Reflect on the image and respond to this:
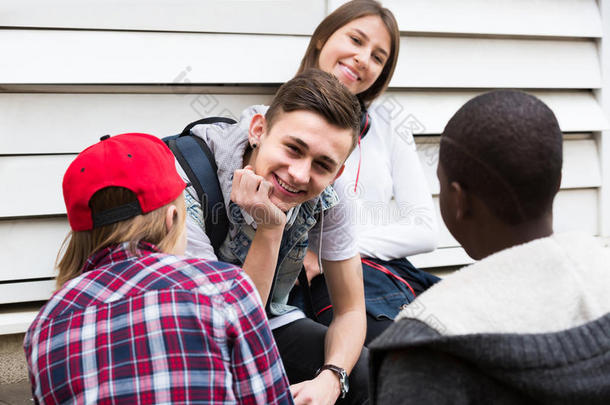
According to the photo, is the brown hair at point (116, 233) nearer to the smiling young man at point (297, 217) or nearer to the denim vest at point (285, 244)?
the smiling young man at point (297, 217)

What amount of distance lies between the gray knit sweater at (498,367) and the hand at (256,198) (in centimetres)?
73

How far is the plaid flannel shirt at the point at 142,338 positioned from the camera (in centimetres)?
107

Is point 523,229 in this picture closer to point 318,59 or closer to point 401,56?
point 318,59

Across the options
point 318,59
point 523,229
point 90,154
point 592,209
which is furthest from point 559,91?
point 90,154

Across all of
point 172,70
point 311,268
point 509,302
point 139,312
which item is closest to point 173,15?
point 172,70

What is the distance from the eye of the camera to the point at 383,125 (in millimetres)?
2518

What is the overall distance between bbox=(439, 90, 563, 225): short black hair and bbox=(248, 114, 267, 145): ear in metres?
0.86

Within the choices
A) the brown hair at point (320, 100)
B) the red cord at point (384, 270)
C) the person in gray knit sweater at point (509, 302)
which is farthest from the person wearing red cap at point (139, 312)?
the red cord at point (384, 270)

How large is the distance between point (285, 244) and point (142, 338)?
82 centimetres

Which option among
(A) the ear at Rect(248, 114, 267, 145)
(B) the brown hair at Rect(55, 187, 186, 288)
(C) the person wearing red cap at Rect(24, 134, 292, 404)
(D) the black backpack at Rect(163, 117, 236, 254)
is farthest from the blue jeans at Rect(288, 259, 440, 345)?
(B) the brown hair at Rect(55, 187, 186, 288)

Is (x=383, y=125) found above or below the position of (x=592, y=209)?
above

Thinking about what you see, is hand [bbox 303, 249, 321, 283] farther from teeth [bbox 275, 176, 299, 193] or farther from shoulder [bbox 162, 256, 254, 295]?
shoulder [bbox 162, 256, 254, 295]

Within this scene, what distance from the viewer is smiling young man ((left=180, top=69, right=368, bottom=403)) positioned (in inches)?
64.9

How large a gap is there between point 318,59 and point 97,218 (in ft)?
4.68
